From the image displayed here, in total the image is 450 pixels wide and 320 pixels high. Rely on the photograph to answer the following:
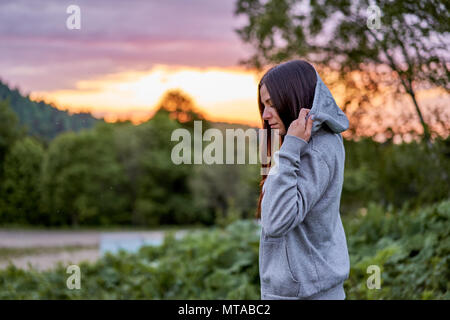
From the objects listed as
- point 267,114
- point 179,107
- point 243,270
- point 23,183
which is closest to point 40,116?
point 23,183

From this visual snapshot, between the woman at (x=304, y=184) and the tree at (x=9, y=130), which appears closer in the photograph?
the woman at (x=304, y=184)

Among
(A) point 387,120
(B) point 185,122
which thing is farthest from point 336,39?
(B) point 185,122

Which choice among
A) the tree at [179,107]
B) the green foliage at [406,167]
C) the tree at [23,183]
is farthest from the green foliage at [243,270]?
the tree at [179,107]

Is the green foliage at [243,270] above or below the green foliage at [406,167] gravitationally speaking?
below

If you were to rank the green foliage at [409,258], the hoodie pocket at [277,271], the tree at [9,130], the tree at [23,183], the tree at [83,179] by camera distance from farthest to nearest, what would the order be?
1. the tree at [83,179]
2. the tree at [9,130]
3. the tree at [23,183]
4. the green foliage at [409,258]
5. the hoodie pocket at [277,271]

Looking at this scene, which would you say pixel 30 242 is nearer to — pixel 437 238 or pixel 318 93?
pixel 437 238

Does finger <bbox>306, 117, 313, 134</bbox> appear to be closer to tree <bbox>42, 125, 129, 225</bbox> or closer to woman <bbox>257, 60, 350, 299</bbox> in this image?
woman <bbox>257, 60, 350, 299</bbox>

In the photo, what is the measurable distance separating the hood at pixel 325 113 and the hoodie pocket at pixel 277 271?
41cm

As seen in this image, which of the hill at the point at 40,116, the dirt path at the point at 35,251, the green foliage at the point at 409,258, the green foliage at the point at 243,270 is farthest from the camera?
the dirt path at the point at 35,251

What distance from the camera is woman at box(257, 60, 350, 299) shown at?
5.08ft

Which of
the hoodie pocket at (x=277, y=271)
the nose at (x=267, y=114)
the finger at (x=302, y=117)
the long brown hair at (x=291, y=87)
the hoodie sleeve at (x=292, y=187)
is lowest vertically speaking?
the hoodie pocket at (x=277, y=271)

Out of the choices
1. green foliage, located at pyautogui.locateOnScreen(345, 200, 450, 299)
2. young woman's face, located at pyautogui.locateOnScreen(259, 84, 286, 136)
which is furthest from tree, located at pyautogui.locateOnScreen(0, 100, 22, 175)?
young woman's face, located at pyautogui.locateOnScreen(259, 84, 286, 136)

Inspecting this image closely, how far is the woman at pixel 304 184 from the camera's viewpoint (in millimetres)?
1549

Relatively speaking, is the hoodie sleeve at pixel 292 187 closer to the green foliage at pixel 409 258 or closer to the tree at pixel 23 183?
the green foliage at pixel 409 258
